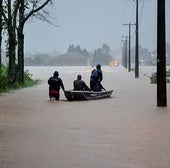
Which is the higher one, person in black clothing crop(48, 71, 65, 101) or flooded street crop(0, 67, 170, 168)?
person in black clothing crop(48, 71, 65, 101)

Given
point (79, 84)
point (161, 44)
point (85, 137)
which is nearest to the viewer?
point (85, 137)

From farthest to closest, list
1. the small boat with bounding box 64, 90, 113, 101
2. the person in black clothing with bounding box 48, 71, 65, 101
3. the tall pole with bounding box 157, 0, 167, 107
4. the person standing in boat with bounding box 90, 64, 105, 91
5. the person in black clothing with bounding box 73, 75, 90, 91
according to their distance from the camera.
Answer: the person standing in boat with bounding box 90, 64, 105, 91 → the person in black clothing with bounding box 73, 75, 90, 91 → the person in black clothing with bounding box 48, 71, 65, 101 → the small boat with bounding box 64, 90, 113, 101 → the tall pole with bounding box 157, 0, 167, 107

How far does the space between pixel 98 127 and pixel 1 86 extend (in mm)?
19015

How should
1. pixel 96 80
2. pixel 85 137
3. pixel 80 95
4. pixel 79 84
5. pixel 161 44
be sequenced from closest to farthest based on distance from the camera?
1. pixel 85 137
2. pixel 161 44
3. pixel 80 95
4. pixel 79 84
5. pixel 96 80

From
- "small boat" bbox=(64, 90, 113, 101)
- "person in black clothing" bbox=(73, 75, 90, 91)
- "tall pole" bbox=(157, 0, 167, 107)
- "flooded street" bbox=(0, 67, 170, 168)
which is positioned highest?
"tall pole" bbox=(157, 0, 167, 107)

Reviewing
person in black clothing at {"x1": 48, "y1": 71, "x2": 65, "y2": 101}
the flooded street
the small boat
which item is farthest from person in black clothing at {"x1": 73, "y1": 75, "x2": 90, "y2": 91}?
the flooded street

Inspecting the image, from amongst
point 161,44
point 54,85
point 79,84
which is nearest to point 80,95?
point 79,84

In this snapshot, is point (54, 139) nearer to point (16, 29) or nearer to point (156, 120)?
point (156, 120)

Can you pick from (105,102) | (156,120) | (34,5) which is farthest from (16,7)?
(156,120)

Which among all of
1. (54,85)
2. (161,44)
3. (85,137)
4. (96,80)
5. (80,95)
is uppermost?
(161,44)

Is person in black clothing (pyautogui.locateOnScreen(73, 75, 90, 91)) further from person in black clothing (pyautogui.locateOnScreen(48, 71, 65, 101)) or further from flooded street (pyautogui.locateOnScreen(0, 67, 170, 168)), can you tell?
flooded street (pyautogui.locateOnScreen(0, 67, 170, 168))

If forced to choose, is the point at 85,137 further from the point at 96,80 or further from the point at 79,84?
the point at 96,80

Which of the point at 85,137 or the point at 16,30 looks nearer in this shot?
the point at 85,137

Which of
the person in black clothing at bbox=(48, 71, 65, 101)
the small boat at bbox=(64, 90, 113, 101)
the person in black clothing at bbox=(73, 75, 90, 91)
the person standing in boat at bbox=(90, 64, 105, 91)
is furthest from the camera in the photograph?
the person standing in boat at bbox=(90, 64, 105, 91)
